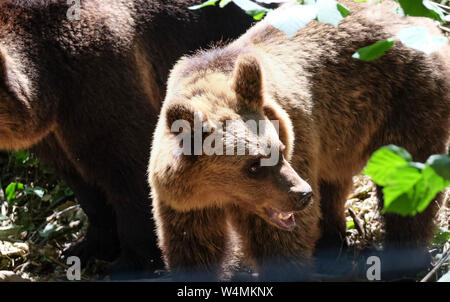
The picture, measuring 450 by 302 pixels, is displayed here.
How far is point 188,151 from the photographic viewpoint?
421 centimetres

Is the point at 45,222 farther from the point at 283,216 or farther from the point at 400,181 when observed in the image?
the point at 400,181

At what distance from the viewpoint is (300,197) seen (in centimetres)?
407

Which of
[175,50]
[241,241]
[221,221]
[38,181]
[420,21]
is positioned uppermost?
[420,21]

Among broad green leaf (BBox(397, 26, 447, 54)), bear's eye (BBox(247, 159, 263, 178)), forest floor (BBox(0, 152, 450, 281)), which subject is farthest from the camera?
forest floor (BBox(0, 152, 450, 281))

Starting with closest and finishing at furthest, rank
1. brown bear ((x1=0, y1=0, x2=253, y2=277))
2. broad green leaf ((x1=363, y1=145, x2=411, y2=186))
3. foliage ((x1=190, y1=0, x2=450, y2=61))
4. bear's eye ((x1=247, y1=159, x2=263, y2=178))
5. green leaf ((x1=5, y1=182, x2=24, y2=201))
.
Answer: broad green leaf ((x1=363, y1=145, x2=411, y2=186))
foliage ((x1=190, y1=0, x2=450, y2=61))
bear's eye ((x1=247, y1=159, x2=263, y2=178))
brown bear ((x1=0, y1=0, x2=253, y2=277))
green leaf ((x1=5, y1=182, x2=24, y2=201))

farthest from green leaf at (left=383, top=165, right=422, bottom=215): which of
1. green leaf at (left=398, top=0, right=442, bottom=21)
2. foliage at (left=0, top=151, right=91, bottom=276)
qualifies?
foliage at (left=0, top=151, right=91, bottom=276)

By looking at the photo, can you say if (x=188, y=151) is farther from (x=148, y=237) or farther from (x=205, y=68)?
(x=148, y=237)

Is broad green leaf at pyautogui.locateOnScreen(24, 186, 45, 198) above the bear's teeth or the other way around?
the other way around

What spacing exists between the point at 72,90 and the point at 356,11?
2409 millimetres


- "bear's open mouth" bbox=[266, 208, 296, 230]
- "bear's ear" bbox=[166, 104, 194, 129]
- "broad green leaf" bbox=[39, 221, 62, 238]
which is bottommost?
"broad green leaf" bbox=[39, 221, 62, 238]

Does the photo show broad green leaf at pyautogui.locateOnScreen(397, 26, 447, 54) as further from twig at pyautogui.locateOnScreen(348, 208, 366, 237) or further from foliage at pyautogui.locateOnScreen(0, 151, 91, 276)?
foliage at pyautogui.locateOnScreen(0, 151, 91, 276)

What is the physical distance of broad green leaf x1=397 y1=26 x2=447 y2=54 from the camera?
7.53ft

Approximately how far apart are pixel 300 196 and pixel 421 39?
1.88m
